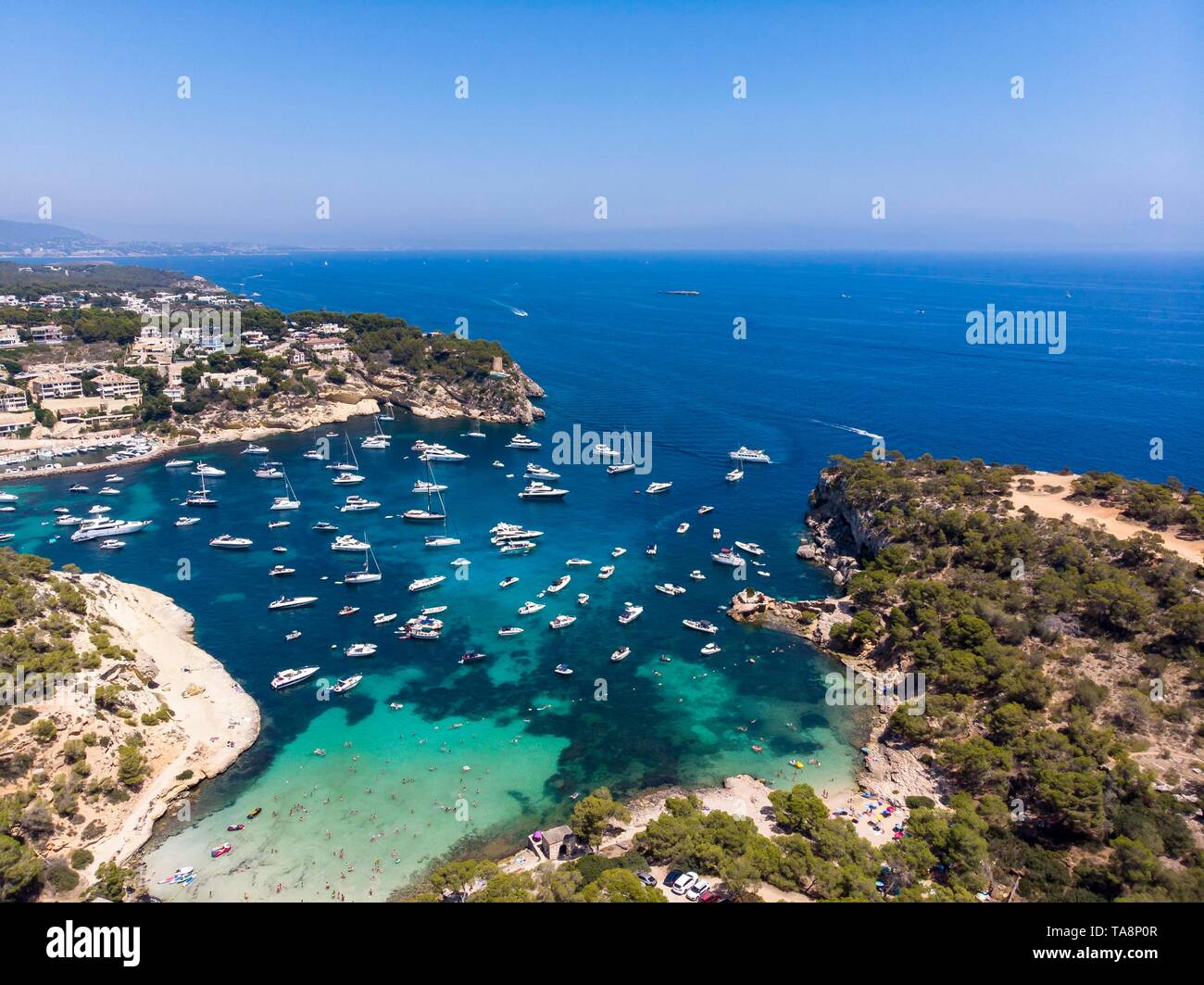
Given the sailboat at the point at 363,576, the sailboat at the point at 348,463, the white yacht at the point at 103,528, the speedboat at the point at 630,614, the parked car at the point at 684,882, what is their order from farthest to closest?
the sailboat at the point at 348,463, the white yacht at the point at 103,528, the sailboat at the point at 363,576, the speedboat at the point at 630,614, the parked car at the point at 684,882

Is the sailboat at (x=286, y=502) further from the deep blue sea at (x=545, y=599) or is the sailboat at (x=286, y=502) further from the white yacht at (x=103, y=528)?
the white yacht at (x=103, y=528)

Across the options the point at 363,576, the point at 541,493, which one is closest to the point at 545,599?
the point at 363,576

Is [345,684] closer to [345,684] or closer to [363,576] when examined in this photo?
[345,684]

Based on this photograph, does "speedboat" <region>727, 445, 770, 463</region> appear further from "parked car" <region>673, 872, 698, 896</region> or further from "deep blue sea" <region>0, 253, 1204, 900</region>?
"parked car" <region>673, 872, 698, 896</region>

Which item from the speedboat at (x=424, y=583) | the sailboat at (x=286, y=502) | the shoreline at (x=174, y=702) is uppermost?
the sailboat at (x=286, y=502)

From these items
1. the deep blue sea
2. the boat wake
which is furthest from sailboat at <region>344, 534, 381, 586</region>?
the boat wake

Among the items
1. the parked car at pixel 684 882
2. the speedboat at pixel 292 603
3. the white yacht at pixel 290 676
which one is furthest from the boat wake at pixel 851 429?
the white yacht at pixel 290 676
